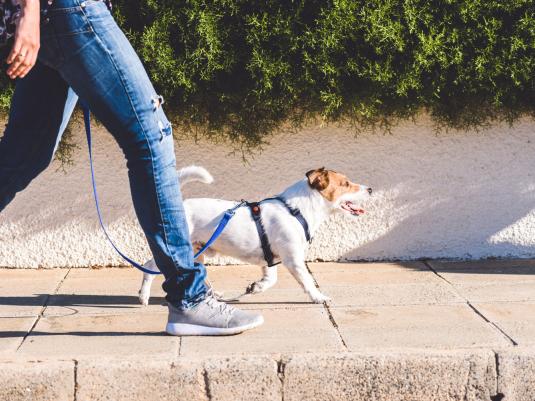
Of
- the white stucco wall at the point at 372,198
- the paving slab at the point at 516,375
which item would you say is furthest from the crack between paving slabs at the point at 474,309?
the white stucco wall at the point at 372,198

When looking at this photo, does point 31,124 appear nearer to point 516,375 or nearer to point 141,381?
point 141,381

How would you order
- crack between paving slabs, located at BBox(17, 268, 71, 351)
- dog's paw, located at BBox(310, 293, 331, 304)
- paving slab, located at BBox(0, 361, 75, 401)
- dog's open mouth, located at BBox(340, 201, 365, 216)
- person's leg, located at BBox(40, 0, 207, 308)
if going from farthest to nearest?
dog's open mouth, located at BBox(340, 201, 365, 216) < dog's paw, located at BBox(310, 293, 331, 304) < crack between paving slabs, located at BBox(17, 268, 71, 351) < paving slab, located at BBox(0, 361, 75, 401) < person's leg, located at BBox(40, 0, 207, 308)

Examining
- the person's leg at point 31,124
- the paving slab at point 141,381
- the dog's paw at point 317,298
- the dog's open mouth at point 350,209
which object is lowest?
the paving slab at point 141,381

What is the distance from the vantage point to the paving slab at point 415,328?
3.74 meters

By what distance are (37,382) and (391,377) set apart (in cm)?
149

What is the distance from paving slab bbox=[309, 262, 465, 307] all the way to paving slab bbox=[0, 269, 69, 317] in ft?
5.55

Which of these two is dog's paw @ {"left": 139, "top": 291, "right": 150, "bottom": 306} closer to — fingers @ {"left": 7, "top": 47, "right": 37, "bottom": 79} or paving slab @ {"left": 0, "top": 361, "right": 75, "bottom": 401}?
paving slab @ {"left": 0, "top": 361, "right": 75, "bottom": 401}

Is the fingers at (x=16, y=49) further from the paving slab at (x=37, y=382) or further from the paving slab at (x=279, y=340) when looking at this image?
the paving slab at (x=279, y=340)

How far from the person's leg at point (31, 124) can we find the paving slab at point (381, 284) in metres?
1.83

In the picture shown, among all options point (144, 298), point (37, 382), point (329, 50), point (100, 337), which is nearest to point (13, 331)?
point (100, 337)

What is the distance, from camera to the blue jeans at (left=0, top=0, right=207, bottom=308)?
3.32 meters

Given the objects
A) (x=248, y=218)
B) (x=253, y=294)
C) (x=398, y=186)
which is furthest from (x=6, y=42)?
(x=398, y=186)

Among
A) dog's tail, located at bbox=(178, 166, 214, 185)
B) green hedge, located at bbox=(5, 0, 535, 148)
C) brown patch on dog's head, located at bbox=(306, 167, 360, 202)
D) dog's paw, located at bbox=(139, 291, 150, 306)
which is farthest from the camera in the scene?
green hedge, located at bbox=(5, 0, 535, 148)

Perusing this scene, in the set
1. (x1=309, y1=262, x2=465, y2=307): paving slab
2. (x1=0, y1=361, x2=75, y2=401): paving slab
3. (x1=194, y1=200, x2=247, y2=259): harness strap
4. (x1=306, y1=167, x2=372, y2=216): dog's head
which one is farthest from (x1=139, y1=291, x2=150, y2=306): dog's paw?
(x1=0, y1=361, x2=75, y2=401): paving slab
